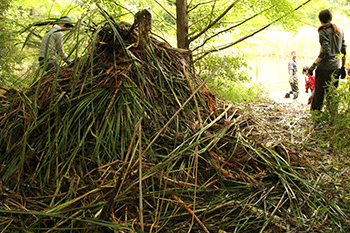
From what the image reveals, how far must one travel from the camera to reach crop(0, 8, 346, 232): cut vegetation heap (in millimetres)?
1237

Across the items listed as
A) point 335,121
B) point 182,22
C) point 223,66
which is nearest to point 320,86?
point 335,121

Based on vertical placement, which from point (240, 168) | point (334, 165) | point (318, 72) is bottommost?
point (334, 165)

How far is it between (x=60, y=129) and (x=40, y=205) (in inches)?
15.1

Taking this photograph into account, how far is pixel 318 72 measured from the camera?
418 cm

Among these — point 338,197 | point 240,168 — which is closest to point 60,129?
point 240,168

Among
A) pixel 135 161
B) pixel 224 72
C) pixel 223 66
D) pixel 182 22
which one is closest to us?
pixel 135 161

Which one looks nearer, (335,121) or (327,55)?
(335,121)

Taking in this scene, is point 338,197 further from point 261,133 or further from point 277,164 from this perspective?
point 261,133

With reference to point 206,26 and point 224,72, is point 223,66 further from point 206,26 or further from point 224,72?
point 206,26

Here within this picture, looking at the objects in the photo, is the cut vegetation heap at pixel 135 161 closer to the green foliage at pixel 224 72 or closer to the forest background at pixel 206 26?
the forest background at pixel 206 26

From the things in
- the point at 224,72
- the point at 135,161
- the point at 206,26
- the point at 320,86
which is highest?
the point at 206,26

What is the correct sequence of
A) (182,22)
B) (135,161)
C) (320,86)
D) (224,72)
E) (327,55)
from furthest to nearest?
(224,72) → (320,86) → (327,55) → (182,22) → (135,161)

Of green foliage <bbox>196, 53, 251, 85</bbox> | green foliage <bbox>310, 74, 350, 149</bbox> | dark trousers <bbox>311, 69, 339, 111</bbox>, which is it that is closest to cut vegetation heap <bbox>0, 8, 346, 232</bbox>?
green foliage <bbox>310, 74, 350, 149</bbox>

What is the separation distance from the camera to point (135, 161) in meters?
1.32
